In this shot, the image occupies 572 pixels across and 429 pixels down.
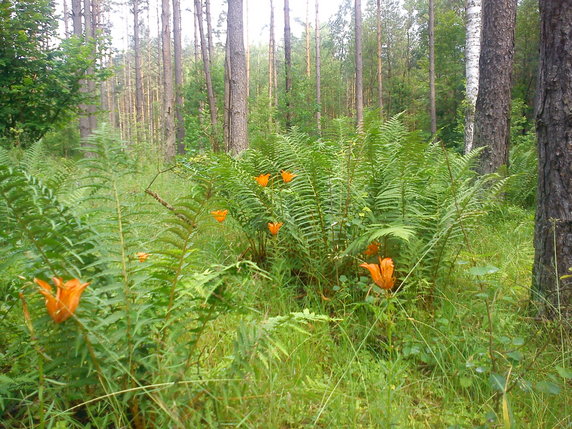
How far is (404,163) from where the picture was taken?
232 centimetres

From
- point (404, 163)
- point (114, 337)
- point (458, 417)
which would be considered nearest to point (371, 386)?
point (458, 417)

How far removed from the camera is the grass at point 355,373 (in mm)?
1078

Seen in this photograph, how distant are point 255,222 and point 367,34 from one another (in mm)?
30548

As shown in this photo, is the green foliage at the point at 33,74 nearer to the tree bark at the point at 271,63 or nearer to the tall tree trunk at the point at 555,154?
the tall tree trunk at the point at 555,154

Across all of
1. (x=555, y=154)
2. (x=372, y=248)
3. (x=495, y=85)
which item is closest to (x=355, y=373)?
(x=372, y=248)

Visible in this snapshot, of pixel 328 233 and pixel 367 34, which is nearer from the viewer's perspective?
pixel 328 233

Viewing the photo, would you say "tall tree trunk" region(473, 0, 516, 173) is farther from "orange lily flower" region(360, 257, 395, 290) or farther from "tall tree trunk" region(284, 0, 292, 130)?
"tall tree trunk" region(284, 0, 292, 130)

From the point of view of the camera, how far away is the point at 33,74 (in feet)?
20.1

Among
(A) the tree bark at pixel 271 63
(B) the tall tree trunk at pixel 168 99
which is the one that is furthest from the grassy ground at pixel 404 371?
(A) the tree bark at pixel 271 63

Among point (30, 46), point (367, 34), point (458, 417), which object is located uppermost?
point (367, 34)

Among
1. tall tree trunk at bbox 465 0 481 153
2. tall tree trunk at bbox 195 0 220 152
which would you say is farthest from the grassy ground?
tall tree trunk at bbox 195 0 220 152

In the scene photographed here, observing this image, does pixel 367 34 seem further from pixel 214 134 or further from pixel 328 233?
pixel 328 233

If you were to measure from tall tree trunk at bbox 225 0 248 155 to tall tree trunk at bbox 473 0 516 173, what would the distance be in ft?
12.8

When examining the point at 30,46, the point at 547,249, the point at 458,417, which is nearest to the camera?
the point at 458,417
